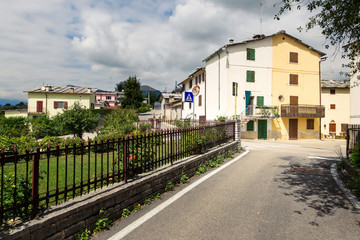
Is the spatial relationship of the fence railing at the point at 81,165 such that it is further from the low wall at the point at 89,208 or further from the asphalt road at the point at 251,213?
the asphalt road at the point at 251,213

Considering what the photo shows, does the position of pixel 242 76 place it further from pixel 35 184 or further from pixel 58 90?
pixel 58 90

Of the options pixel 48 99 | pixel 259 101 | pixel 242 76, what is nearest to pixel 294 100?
pixel 259 101

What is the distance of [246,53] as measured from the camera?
26.1 metres

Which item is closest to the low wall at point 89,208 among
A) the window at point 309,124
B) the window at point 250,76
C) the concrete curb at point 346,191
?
the concrete curb at point 346,191

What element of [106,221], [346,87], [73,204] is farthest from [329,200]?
[346,87]

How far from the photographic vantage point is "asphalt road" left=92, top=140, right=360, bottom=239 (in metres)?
3.74

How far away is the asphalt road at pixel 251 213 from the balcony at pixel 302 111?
67.9 feet

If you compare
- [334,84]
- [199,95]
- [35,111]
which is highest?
[334,84]

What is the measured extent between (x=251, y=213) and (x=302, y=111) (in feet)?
83.8

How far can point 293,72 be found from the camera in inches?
1090

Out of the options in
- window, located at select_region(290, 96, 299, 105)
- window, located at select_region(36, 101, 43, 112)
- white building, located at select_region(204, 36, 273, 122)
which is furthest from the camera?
window, located at select_region(36, 101, 43, 112)

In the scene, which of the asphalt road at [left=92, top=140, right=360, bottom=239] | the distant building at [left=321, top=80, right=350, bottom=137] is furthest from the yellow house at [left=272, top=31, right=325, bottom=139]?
the asphalt road at [left=92, top=140, right=360, bottom=239]

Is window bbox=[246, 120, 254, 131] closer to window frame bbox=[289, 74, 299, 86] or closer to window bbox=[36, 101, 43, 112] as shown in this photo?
window frame bbox=[289, 74, 299, 86]

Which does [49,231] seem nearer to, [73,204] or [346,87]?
[73,204]
